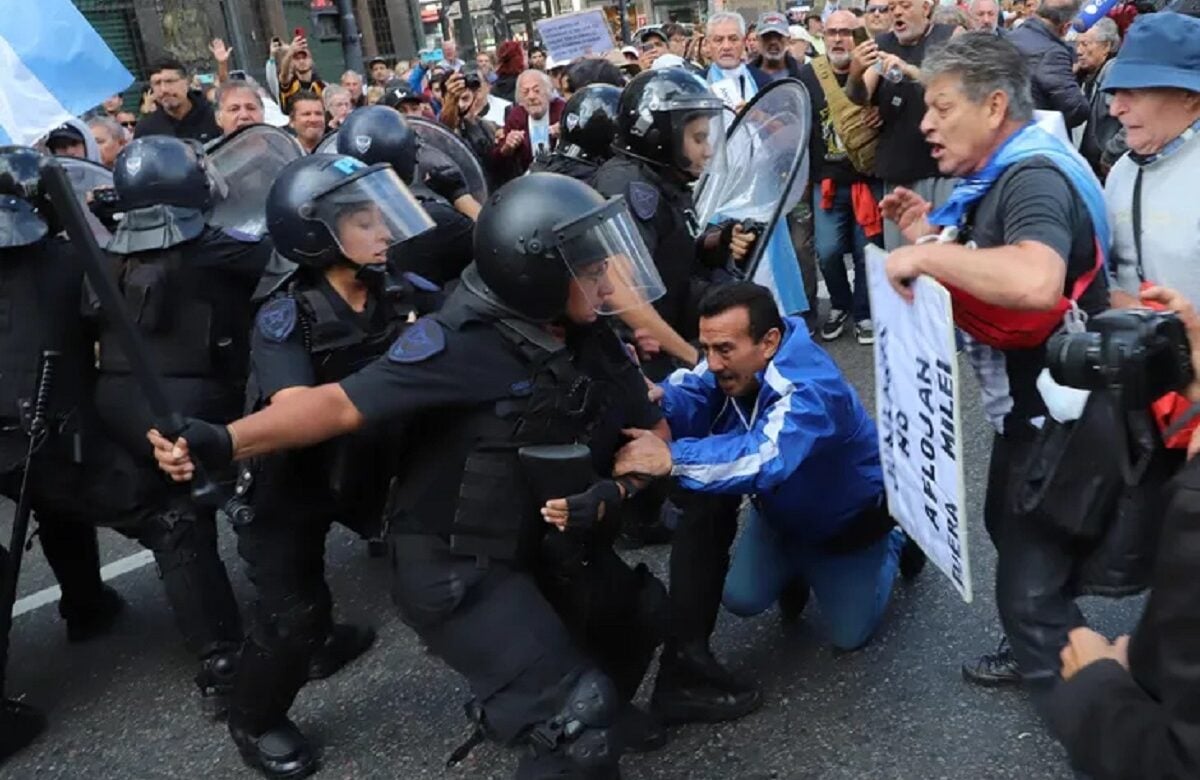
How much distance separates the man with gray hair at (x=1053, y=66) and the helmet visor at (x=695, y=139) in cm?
305

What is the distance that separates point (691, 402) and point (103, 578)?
270 cm

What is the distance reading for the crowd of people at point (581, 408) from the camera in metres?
2.53

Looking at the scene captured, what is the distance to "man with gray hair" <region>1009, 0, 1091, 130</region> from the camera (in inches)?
263

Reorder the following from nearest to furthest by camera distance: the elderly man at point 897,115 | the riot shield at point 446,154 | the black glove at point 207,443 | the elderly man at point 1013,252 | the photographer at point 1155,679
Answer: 1. the photographer at point 1155,679
2. the black glove at point 207,443
3. the elderly man at point 1013,252
4. the riot shield at point 446,154
5. the elderly man at point 897,115

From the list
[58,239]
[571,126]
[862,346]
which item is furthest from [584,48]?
[58,239]

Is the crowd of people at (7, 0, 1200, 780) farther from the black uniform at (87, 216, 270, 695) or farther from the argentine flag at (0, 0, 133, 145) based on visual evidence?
the argentine flag at (0, 0, 133, 145)

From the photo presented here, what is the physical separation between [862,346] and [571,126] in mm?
2440

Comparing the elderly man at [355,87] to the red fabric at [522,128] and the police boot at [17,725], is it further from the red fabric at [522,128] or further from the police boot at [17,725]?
the police boot at [17,725]

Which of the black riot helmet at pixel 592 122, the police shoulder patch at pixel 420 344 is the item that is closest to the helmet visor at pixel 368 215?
the police shoulder patch at pixel 420 344

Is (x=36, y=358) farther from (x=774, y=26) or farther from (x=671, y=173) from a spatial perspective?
(x=774, y=26)

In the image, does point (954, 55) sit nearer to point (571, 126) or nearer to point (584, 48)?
point (571, 126)

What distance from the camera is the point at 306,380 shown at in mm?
3098

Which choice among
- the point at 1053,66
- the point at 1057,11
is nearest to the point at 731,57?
the point at 1053,66

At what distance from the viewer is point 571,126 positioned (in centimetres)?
478
